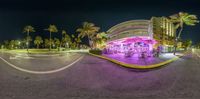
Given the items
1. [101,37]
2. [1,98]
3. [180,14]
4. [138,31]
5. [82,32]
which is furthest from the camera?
[101,37]

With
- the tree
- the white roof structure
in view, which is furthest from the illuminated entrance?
the tree

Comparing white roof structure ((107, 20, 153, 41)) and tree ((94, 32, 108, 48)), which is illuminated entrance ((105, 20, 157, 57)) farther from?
tree ((94, 32, 108, 48))

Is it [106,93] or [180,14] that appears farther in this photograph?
[180,14]

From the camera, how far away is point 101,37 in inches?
7249

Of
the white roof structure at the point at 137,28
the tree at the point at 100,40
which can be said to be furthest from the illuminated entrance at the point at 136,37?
the tree at the point at 100,40

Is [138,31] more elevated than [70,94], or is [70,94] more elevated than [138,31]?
[138,31]

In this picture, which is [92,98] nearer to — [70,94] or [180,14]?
[70,94]

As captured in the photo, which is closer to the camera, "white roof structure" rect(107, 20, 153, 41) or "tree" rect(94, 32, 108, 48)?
"white roof structure" rect(107, 20, 153, 41)

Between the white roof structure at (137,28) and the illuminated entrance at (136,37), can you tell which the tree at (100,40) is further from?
the white roof structure at (137,28)

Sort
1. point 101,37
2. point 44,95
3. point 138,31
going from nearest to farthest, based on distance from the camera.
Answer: point 44,95 → point 138,31 → point 101,37

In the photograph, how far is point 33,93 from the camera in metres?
9.15

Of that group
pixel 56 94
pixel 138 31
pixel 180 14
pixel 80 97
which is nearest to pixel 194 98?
pixel 80 97

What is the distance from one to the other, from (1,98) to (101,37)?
176238mm

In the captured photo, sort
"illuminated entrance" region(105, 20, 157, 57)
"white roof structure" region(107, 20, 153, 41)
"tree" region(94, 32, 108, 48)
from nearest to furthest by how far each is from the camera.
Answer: "illuminated entrance" region(105, 20, 157, 57)
"white roof structure" region(107, 20, 153, 41)
"tree" region(94, 32, 108, 48)
